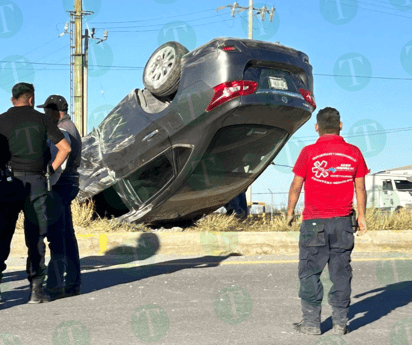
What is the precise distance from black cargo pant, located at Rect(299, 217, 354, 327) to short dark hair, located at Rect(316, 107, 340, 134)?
0.62 metres

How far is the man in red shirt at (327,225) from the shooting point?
164 inches

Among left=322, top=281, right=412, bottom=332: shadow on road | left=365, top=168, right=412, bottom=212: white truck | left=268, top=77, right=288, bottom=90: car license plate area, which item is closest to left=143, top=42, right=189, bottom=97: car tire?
left=268, top=77, right=288, bottom=90: car license plate area

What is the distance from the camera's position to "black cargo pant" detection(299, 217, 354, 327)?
4.17m

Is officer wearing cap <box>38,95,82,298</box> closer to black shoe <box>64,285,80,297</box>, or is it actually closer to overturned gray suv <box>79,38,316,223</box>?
black shoe <box>64,285,80,297</box>

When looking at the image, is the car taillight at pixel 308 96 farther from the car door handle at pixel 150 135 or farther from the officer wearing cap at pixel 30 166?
the officer wearing cap at pixel 30 166

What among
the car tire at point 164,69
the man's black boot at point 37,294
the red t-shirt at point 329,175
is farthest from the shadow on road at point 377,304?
the car tire at point 164,69

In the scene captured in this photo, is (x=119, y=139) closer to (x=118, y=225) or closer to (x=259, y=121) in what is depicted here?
(x=118, y=225)

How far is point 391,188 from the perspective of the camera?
26797 millimetres

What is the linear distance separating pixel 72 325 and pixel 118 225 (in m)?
4.80

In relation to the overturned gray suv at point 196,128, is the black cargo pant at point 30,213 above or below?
below

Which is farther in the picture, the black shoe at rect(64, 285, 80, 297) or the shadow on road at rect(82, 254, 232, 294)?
the shadow on road at rect(82, 254, 232, 294)

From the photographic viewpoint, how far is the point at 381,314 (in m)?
4.91

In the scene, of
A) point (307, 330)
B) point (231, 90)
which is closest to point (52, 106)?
point (231, 90)

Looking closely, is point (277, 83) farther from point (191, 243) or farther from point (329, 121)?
point (329, 121)
